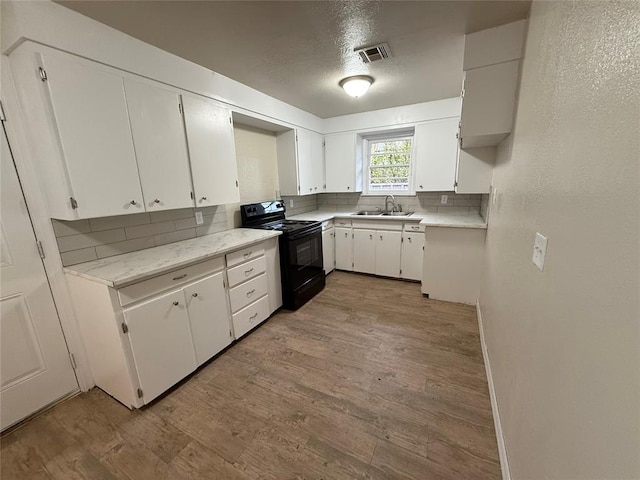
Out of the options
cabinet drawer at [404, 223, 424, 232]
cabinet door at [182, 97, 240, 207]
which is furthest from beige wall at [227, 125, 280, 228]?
cabinet drawer at [404, 223, 424, 232]

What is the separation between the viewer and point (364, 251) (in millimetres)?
3896

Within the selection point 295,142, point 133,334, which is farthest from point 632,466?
point 295,142

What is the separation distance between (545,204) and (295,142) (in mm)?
3047

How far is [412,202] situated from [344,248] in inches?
49.4

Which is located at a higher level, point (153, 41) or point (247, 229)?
point (153, 41)

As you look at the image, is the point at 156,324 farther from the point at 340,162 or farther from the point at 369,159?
the point at 369,159

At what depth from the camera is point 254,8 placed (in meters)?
1.59

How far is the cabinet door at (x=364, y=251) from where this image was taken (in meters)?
3.82

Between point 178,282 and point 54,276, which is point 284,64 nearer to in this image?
point 178,282

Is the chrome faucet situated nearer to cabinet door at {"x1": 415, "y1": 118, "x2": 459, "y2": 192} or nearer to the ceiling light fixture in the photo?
cabinet door at {"x1": 415, "y1": 118, "x2": 459, "y2": 192}

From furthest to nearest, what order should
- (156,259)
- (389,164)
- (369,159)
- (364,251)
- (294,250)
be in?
1. (369,159)
2. (389,164)
3. (364,251)
4. (294,250)
5. (156,259)

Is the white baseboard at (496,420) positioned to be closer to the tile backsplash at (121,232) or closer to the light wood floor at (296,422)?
the light wood floor at (296,422)

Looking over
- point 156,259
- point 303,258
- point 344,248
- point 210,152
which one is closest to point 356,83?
point 210,152

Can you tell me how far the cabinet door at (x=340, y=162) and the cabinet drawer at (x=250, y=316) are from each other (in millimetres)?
2284
